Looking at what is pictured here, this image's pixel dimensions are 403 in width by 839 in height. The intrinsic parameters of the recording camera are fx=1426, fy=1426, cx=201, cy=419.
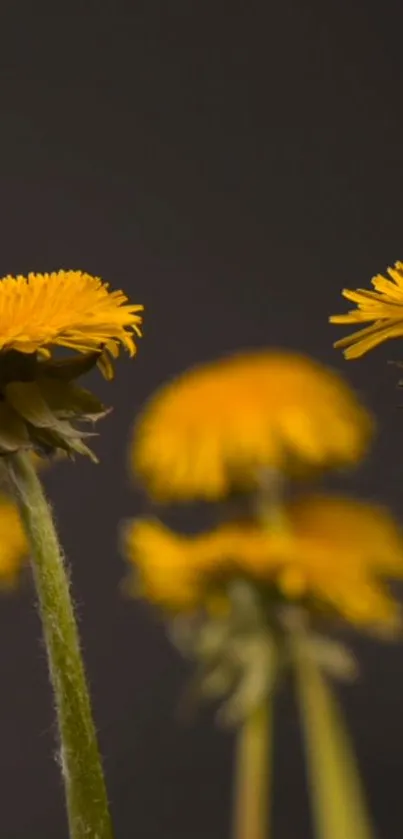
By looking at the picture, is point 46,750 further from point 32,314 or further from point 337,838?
point 32,314

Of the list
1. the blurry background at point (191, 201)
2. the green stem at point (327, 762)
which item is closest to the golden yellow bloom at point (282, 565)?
the green stem at point (327, 762)

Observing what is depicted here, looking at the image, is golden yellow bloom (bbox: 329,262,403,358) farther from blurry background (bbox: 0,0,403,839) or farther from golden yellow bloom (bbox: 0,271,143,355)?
blurry background (bbox: 0,0,403,839)

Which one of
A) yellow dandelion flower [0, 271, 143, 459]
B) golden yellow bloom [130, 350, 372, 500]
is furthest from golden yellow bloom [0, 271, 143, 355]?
golden yellow bloom [130, 350, 372, 500]

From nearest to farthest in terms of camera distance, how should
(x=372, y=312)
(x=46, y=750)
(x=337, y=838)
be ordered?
(x=372, y=312) → (x=337, y=838) → (x=46, y=750)

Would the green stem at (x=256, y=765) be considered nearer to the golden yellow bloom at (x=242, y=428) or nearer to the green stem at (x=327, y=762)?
the green stem at (x=327, y=762)

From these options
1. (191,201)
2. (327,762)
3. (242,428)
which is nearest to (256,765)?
(327,762)

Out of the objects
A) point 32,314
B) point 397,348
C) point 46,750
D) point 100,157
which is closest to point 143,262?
point 100,157
